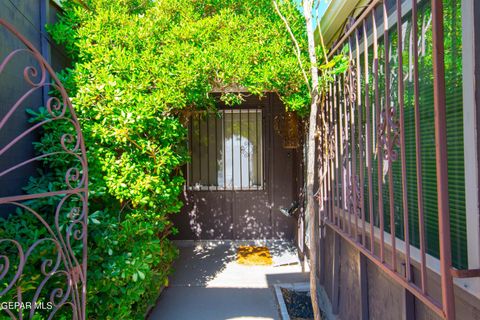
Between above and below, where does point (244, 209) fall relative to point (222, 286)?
above

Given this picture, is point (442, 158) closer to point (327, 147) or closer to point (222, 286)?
point (327, 147)

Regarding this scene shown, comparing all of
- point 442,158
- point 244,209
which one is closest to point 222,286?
point 244,209

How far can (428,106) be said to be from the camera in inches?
68.7

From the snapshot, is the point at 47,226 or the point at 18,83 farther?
the point at 18,83

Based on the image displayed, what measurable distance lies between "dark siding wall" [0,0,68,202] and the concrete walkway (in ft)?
6.19

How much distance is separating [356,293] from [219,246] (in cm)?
371

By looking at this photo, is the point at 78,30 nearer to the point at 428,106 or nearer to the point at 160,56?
the point at 160,56

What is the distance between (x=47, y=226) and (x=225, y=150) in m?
4.63

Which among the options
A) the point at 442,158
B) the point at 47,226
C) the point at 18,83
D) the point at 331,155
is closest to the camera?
the point at 442,158

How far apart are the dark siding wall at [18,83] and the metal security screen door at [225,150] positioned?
11.2ft

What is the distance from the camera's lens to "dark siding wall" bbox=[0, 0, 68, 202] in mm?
2590

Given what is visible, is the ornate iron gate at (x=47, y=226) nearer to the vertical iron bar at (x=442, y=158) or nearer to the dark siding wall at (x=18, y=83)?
the dark siding wall at (x=18, y=83)

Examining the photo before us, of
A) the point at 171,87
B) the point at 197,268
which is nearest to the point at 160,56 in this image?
the point at 171,87

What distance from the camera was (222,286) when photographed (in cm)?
440
